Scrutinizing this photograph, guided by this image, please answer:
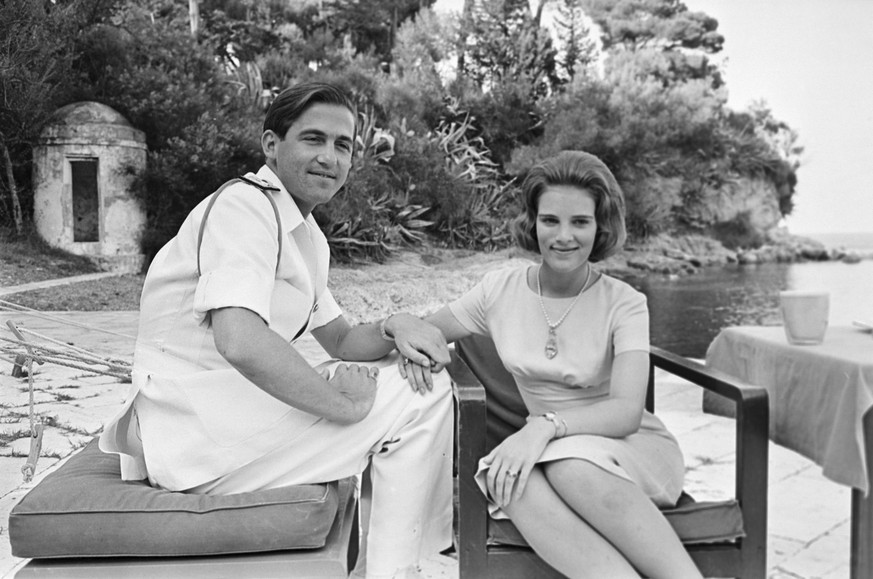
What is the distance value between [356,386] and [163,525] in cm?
39

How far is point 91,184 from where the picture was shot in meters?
5.32

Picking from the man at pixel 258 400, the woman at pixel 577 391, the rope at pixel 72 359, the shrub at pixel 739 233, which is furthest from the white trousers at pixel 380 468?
the shrub at pixel 739 233

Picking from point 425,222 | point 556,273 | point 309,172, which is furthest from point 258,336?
point 425,222

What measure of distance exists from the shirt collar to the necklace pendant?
21.7 inches

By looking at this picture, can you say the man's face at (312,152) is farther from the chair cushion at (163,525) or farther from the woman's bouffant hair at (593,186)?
the chair cushion at (163,525)

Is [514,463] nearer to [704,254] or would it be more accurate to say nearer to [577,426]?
[577,426]

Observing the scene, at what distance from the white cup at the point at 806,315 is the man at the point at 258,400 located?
74 cm

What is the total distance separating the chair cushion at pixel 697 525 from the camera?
4.31 feet

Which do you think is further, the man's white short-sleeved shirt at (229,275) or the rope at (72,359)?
the rope at (72,359)

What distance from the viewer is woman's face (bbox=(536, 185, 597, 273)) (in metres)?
1.50

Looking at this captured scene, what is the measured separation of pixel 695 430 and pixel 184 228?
263cm

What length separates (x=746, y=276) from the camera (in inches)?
337

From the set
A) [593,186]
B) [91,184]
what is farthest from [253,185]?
[91,184]

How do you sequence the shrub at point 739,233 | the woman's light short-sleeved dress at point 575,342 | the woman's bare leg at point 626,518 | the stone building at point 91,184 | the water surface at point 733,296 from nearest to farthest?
the woman's bare leg at point 626,518 → the woman's light short-sleeved dress at point 575,342 → the stone building at point 91,184 → the water surface at point 733,296 → the shrub at point 739,233
